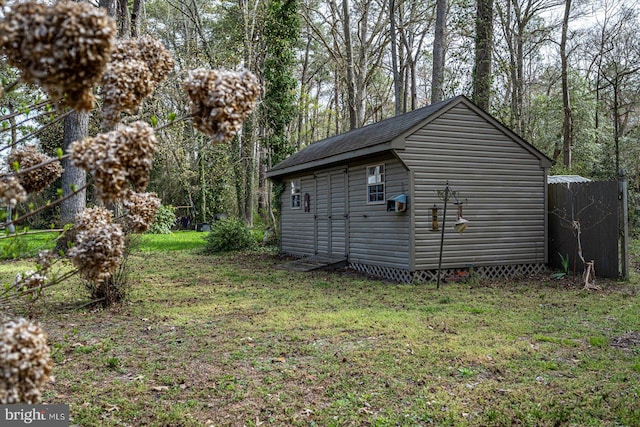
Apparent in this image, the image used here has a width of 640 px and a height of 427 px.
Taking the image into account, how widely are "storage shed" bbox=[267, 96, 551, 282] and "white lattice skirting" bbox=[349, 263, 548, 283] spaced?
0.9 inches

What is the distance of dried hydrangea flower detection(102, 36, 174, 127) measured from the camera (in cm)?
171

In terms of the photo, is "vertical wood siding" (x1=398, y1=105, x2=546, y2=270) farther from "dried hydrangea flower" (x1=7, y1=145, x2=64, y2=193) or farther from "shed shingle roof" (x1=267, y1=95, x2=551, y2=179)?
"dried hydrangea flower" (x1=7, y1=145, x2=64, y2=193)

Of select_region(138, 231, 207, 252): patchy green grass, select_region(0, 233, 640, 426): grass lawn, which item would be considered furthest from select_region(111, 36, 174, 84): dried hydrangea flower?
select_region(138, 231, 207, 252): patchy green grass

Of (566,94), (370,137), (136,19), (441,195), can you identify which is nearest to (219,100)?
(441,195)

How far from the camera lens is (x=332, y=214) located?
12383 mm

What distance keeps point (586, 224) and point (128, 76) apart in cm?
1021

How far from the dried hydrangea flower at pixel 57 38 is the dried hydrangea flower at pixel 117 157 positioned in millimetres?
221

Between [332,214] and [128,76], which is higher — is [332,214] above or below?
below

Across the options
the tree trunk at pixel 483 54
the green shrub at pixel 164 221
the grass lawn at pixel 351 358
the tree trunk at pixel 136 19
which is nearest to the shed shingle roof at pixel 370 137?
the grass lawn at pixel 351 358

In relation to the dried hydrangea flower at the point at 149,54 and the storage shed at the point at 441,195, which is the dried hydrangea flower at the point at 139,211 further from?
the storage shed at the point at 441,195

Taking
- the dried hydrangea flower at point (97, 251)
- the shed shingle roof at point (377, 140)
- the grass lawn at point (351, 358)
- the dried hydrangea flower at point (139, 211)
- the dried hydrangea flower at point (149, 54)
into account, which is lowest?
the grass lawn at point (351, 358)

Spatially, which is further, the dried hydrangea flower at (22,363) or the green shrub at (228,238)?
the green shrub at (228,238)

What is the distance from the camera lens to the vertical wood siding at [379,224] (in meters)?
9.67

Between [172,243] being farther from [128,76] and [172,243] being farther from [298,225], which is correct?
[128,76]
